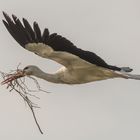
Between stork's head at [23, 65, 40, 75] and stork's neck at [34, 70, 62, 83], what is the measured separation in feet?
0.14

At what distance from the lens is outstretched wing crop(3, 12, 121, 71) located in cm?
793

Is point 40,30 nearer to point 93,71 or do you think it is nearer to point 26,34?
point 26,34

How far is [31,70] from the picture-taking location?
335 inches

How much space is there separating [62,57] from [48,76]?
56cm

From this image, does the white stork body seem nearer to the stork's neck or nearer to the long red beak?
the stork's neck

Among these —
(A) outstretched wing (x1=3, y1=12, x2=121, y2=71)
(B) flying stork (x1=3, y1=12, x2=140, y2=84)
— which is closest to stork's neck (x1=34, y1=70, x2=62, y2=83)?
(B) flying stork (x1=3, y1=12, x2=140, y2=84)

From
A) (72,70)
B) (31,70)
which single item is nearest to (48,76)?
(31,70)

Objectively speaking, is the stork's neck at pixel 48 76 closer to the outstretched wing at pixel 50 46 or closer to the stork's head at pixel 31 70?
the stork's head at pixel 31 70

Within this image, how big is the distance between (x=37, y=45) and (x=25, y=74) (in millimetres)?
545

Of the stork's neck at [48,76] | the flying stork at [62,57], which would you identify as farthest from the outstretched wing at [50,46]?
the stork's neck at [48,76]

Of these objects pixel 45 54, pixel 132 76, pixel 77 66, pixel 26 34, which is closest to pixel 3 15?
pixel 26 34

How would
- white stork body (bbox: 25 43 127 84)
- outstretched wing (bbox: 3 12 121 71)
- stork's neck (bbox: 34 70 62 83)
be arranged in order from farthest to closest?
1. stork's neck (bbox: 34 70 62 83)
2. white stork body (bbox: 25 43 127 84)
3. outstretched wing (bbox: 3 12 121 71)

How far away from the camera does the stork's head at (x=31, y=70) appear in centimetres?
840

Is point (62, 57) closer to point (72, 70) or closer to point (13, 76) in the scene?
point (72, 70)
